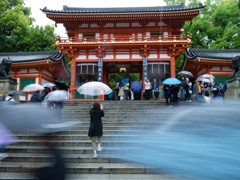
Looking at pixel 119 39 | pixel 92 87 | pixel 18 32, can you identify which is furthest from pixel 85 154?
pixel 18 32

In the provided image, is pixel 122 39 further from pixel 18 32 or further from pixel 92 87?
pixel 18 32

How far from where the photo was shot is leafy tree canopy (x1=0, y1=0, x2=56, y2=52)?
75.8 ft

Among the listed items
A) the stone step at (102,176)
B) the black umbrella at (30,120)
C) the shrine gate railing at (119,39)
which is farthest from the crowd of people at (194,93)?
the black umbrella at (30,120)

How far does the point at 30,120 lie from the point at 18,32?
2607cm

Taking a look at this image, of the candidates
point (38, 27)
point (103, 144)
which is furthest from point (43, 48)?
point (103, 144)

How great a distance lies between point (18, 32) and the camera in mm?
23781

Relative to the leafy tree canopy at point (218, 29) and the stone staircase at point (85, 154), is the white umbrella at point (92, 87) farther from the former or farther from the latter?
the leafy tree canopy at point (218, 29)

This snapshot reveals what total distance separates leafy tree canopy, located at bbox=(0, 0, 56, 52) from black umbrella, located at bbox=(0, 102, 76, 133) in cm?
2474

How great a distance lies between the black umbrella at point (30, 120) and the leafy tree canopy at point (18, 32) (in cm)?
2474

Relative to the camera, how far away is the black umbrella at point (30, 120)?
7.55 ft

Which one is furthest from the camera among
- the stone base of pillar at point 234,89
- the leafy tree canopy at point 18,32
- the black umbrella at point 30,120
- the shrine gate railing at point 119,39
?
the leafy tree canopy at point 18,32

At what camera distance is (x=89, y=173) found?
447cm

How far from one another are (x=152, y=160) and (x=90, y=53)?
1438cm

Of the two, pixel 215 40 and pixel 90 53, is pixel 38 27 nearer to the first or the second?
pixel 90 53
